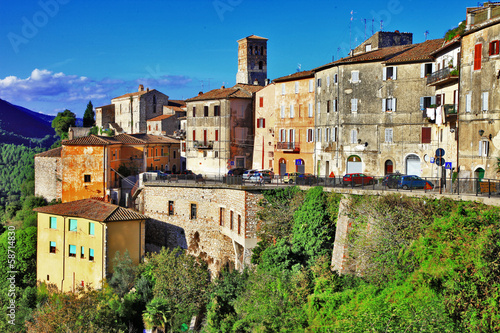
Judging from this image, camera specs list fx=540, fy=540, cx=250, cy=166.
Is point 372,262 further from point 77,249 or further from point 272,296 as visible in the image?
point 77,249

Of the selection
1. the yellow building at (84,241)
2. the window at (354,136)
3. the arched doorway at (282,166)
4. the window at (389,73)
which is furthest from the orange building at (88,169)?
the window at (389,73)

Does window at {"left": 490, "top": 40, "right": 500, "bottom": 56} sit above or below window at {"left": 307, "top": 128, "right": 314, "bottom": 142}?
above

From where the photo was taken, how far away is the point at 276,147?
48719 mm

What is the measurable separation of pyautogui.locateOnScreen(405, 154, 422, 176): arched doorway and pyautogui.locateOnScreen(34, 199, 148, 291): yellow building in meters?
18.8

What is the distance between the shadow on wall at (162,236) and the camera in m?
38.1

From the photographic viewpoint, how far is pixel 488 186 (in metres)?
21.4

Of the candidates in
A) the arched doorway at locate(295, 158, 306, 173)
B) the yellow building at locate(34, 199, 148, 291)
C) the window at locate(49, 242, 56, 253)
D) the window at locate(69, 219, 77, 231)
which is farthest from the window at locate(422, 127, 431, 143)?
the window at locate(49, 242, 56, 253)

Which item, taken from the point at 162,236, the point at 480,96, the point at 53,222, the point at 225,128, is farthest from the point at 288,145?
the point at 480,96

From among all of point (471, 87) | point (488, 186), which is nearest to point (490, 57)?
point (471, 87)

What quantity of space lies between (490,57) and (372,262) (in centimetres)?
1269

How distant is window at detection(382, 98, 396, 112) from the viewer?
3791cm

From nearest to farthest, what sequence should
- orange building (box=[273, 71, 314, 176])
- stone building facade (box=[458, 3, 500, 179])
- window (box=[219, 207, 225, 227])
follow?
stone building facade (box=[458, 3, 500, 179]), window (box=[219, 207, 225, 227]), orange building (box=[273, 71, 314, 176])

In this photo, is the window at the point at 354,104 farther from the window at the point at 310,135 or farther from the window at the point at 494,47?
the window at the point at 494,47

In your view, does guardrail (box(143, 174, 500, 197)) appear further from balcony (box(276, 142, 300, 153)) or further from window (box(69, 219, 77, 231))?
balcony (box(276, 142, 300, 153))
